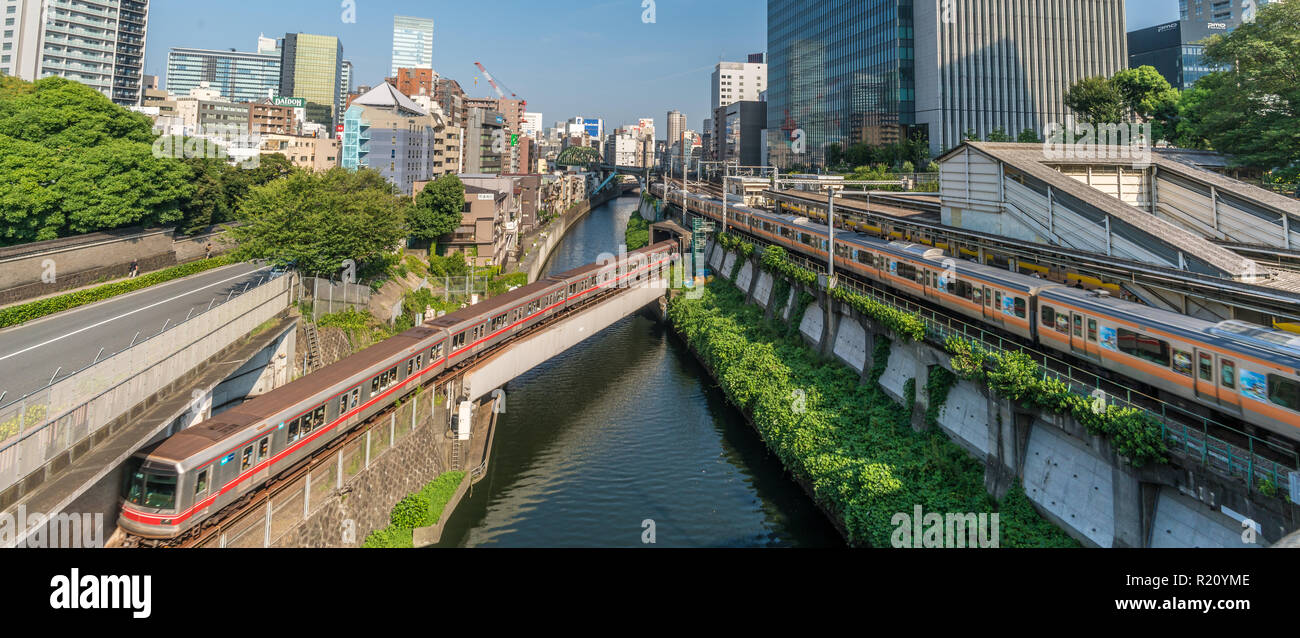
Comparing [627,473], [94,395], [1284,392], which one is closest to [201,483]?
[94,395]

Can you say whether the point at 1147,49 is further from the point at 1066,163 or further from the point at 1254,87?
the point at 1066,163

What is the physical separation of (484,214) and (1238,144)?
51.3 metres

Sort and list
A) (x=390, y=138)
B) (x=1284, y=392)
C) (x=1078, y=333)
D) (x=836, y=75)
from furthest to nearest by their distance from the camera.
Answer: (x=836, y=75), (x=390, y=138), (x=1078, y=333), (x=1284, y=392)

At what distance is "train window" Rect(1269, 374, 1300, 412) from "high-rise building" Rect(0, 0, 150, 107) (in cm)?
11847

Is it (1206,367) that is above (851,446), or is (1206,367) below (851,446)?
above

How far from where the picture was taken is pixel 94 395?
1390 cm

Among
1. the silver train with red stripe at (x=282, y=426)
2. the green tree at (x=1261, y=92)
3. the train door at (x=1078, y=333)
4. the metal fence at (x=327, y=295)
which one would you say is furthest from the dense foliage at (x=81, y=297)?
the green tree at (x=1261, y=92)

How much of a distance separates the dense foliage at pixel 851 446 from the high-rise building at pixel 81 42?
103 meters

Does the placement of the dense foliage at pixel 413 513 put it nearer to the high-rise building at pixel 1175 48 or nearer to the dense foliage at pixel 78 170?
the dense foliage at pixel 78 170

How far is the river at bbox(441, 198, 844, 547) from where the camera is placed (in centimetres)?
2134

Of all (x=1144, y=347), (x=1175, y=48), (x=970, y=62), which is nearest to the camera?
(x=1144, y=347)

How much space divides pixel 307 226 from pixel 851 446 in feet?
90.1

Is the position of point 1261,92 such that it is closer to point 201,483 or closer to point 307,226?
point 201,483

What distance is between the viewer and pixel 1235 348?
13195mm
